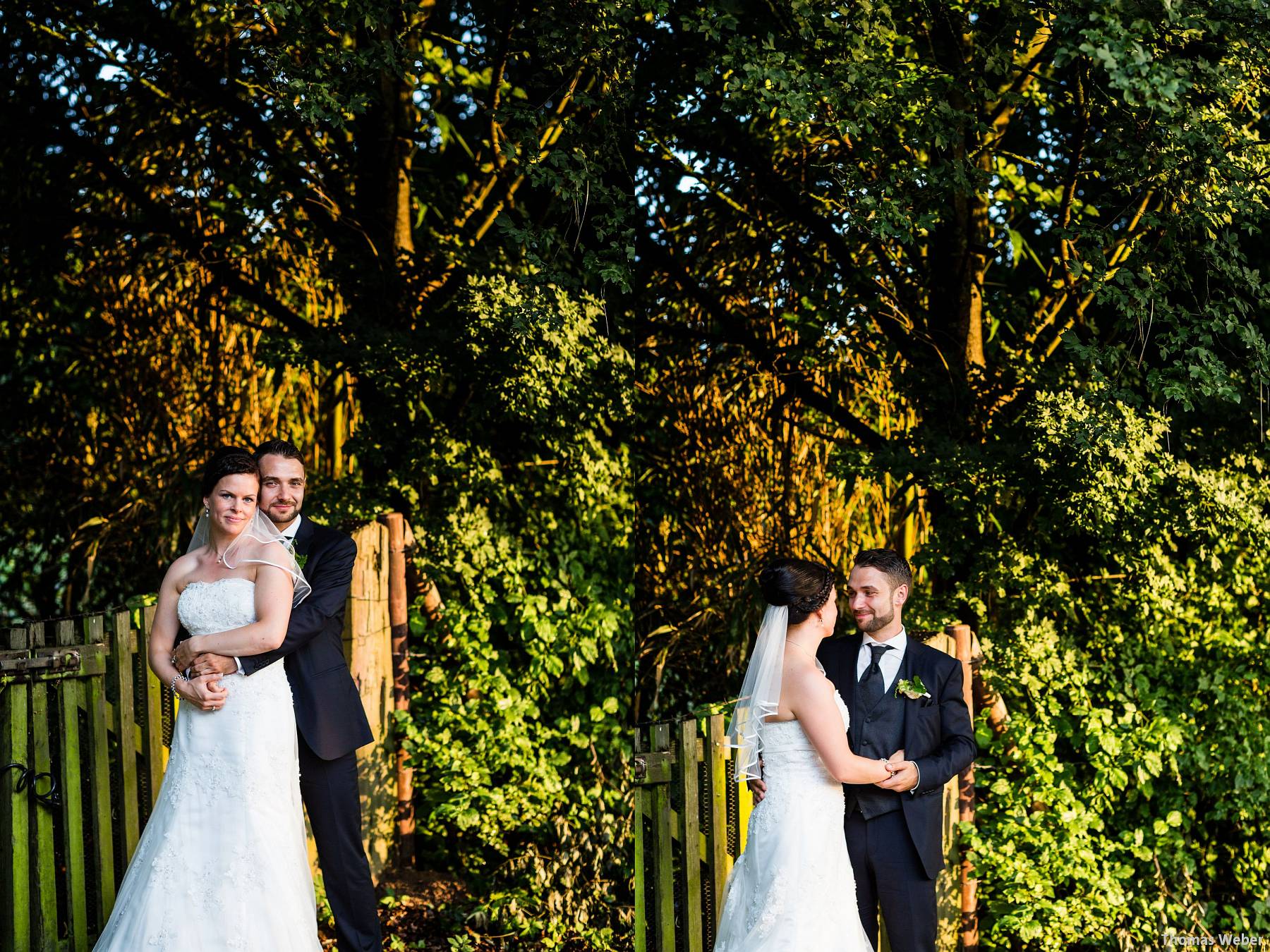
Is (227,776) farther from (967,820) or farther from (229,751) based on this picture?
(967,820)

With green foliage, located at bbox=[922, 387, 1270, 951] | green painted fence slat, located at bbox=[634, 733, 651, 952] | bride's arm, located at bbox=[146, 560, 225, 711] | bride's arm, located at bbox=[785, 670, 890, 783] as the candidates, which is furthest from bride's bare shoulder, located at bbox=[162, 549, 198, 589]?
green foliage, located at bbox=[922, 387, 1270, 951]

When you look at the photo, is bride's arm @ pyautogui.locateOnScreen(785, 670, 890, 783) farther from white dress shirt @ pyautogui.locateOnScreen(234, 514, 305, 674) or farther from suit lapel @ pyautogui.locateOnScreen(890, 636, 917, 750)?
white dress shirt @ pyautogui.locateOnScreen(234, 514, 305, 674)

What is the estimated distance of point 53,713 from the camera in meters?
4.02

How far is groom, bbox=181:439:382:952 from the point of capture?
3818 mm

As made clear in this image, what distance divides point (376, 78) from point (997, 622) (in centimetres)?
356

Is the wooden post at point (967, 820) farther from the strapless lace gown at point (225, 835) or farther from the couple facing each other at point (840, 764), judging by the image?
the strapless lace gown at point (225, 835)

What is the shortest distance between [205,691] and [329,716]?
47cm

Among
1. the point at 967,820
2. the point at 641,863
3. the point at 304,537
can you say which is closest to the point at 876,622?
the point at 641,863

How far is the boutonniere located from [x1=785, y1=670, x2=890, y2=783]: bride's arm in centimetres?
30

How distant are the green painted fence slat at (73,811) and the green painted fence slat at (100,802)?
46mm

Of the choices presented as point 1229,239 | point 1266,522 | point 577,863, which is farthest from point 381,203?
point 1266,522

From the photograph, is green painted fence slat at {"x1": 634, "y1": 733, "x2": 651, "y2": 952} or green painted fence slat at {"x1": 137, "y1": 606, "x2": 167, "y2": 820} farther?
green painted fence slat at {"x1": 137, "y1": 606, "x2": 167, "y2": 820}

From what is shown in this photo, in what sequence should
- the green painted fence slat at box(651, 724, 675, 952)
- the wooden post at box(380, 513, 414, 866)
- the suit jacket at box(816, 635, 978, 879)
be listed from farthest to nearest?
the wooden post at box(380, 513, 414, 866)
the green painted fence slat at box(651, 724, 675, 952)
the suit jacket at box(816, 635, 978, 879)

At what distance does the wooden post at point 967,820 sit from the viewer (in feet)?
15.5
